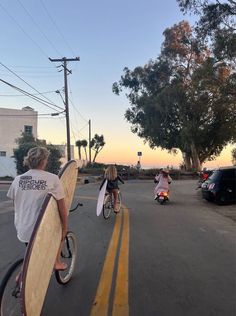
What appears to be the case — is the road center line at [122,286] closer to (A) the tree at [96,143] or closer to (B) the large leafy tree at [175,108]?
(B) the large leafy tree at [175,108]

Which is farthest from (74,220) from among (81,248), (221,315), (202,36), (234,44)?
(202,36)

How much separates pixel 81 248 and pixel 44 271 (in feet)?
13.6

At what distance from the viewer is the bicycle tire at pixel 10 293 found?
187 inches

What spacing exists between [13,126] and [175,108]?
87.6 feet

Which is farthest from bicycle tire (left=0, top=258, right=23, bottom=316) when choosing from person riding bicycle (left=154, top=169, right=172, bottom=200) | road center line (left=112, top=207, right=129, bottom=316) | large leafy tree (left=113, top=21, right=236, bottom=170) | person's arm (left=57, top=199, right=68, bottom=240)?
large leafy tree (left=113, top=21, right=236, bottom=170)

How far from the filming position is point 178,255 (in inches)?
336

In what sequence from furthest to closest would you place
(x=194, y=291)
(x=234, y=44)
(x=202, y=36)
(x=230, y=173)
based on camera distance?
(x=202, y=36), (x=234, y=44), (x=230, y=173), (x=194, y=291)

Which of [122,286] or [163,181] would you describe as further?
[163,181]

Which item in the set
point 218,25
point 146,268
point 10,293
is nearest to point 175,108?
point 218,25

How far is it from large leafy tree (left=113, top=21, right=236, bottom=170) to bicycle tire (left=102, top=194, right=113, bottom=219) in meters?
29.1

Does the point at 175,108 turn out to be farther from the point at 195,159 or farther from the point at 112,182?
the point at 112,182

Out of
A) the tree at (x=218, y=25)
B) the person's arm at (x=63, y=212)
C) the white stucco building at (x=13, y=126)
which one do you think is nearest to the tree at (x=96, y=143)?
the white stucco building at (x=13, y=126)

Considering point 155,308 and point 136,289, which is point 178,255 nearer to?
point 136,289

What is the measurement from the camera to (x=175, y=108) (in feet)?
156
